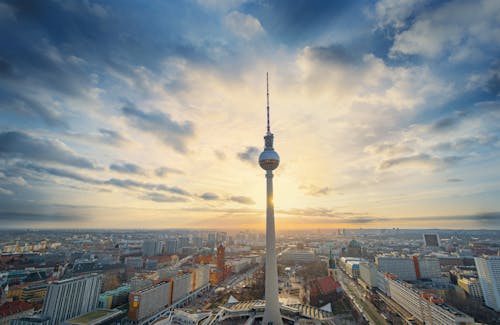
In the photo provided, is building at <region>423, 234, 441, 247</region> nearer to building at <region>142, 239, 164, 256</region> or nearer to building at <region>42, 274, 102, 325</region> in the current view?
building at <region>142, 239, 164, 256</region>

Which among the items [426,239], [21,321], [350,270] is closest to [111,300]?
[21,321]

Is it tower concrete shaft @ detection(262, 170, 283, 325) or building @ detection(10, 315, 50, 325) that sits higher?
tower concrete shaft @ detection(262, 170, 283, 325)

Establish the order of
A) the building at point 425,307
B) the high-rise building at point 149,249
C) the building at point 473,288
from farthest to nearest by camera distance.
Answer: the high-rise building at point 149,249 < the building at point 473,288 < the building at point 425,307

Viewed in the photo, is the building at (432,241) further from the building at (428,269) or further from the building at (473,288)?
the building at (473,288)

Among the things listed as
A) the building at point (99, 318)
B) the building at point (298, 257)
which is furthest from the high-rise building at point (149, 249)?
the building at point (99, 318)

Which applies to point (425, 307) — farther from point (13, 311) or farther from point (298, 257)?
point (298, 257)

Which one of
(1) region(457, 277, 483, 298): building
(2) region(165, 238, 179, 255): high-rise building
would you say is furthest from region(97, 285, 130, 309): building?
(1) region(457, 277, 483, 298): building
